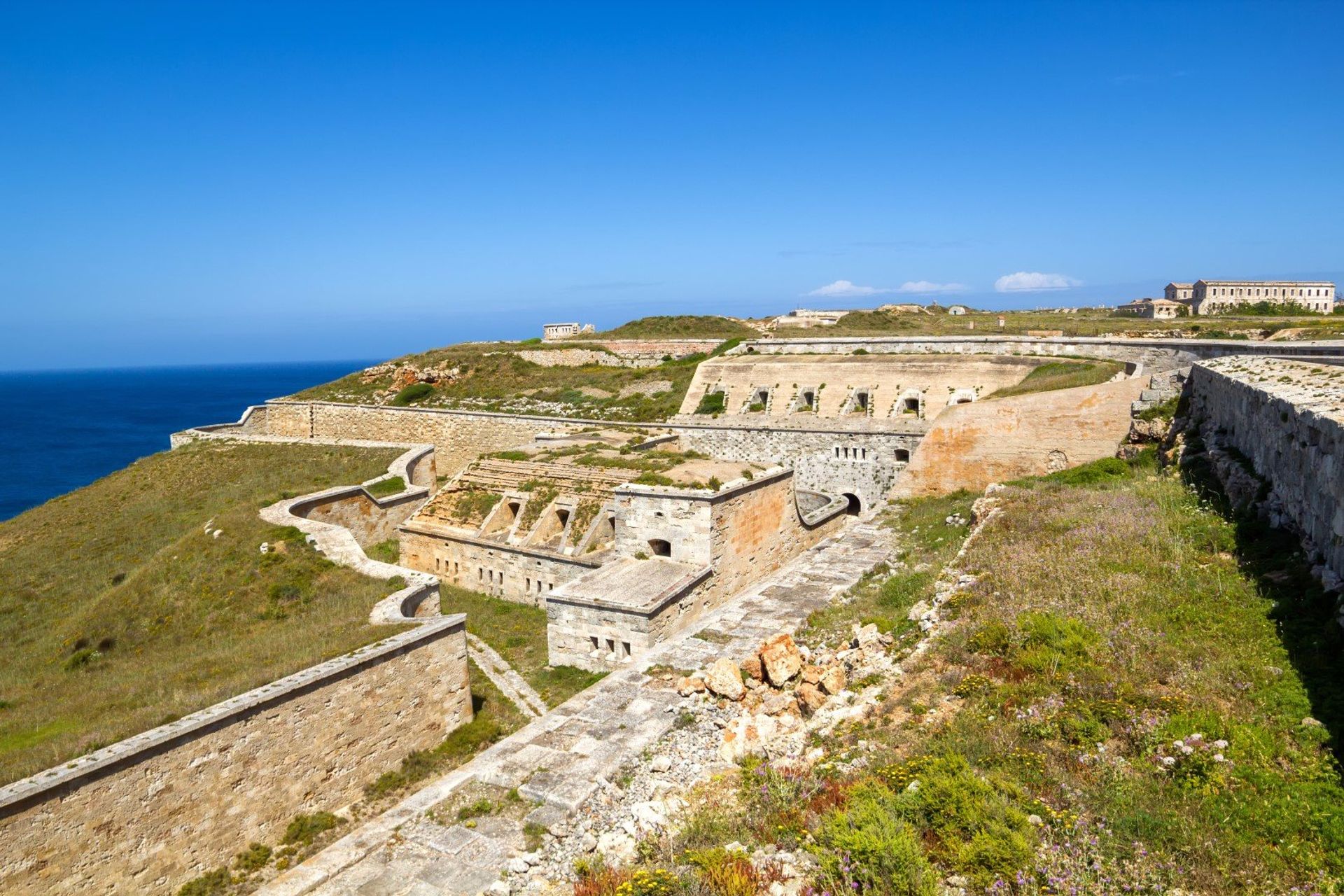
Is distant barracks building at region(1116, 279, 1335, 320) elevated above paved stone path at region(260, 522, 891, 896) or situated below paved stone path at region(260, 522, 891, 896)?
above

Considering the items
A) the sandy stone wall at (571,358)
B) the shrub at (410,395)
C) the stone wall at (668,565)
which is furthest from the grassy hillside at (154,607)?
the sandy stone wall at (571,358)

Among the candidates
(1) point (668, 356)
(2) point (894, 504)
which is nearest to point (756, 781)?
(2) point (894, 504)

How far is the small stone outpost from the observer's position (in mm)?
7406

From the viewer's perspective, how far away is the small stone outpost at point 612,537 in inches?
292

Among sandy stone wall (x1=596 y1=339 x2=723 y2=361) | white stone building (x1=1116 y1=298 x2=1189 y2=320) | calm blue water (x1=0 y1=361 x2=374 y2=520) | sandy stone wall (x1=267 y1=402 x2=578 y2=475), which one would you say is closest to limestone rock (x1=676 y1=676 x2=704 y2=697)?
sandy stone wall (x1=267 y1=402 x2=578 y2=475)

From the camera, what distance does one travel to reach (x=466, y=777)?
7375 mm

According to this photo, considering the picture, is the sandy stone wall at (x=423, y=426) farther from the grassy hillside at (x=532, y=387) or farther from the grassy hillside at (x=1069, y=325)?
the grassy hillside at (x=1069, y=325)

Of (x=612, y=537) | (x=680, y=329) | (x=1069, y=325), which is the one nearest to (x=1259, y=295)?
(x=1069, y=325)

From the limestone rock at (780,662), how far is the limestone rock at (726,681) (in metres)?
0.31

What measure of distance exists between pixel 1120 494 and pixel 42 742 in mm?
14256

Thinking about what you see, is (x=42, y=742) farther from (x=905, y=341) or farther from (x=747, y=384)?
(x=905, y=341)

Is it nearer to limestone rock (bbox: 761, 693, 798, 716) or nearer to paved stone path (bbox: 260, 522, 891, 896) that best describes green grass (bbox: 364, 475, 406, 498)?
paved stone path (bbox: 260, 522, 891, 896)

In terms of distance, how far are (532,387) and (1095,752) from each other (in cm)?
3273

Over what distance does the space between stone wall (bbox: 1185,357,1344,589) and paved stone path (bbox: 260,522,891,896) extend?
20.2 ft
